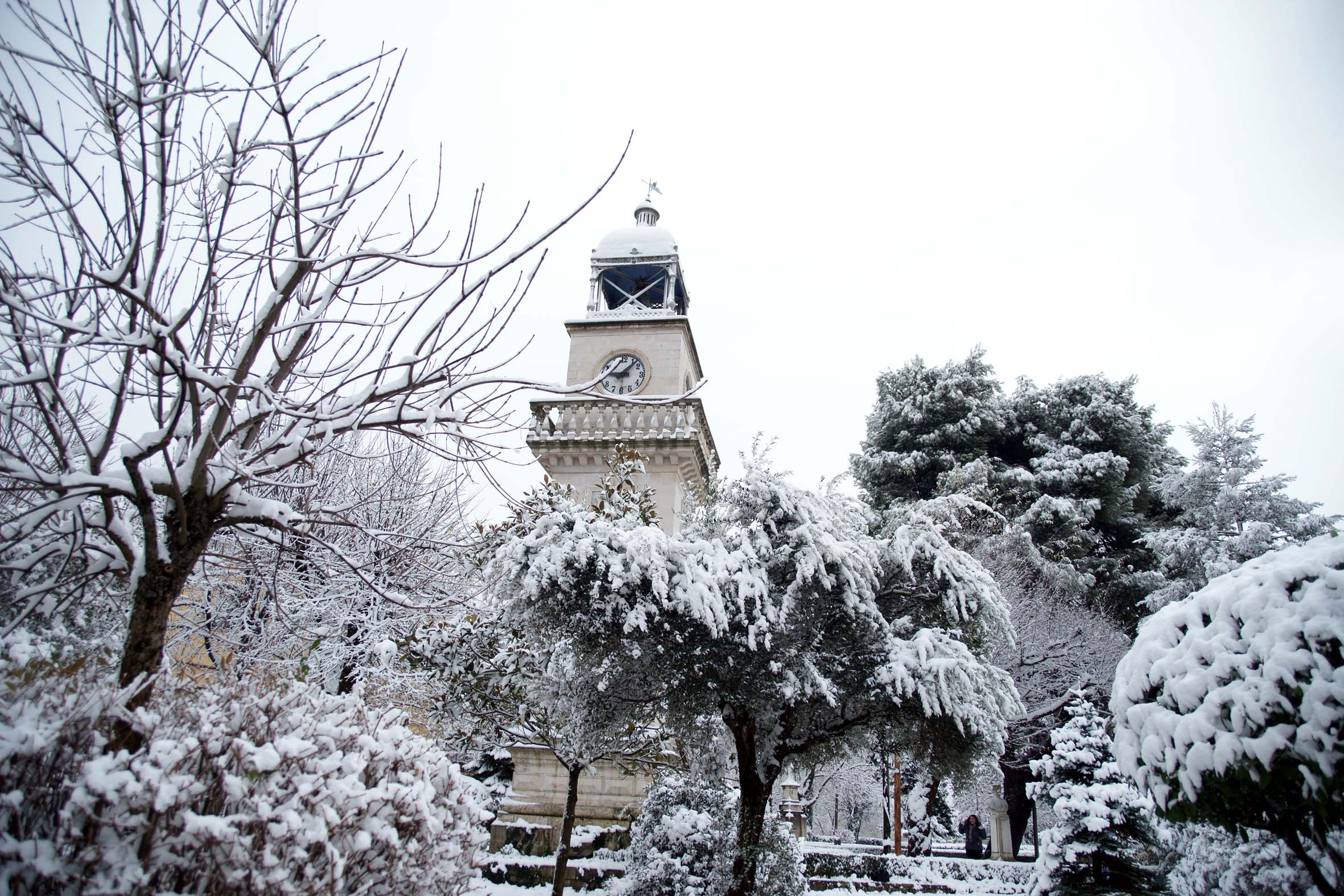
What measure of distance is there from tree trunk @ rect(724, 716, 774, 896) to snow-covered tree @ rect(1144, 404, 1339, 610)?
1381 cm

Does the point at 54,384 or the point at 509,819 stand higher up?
the point at 54,384

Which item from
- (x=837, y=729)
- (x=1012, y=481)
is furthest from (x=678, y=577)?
(x=1012, y=481)

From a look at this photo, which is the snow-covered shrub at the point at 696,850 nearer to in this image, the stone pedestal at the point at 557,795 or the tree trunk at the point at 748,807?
the tree trunk at the point at 748,807

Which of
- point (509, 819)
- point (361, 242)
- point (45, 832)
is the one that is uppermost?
point (361, 242)

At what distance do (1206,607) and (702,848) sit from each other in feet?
23.9

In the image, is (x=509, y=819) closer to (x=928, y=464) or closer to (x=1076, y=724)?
(x=1076, y=724)

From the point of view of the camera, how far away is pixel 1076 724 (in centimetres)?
1231

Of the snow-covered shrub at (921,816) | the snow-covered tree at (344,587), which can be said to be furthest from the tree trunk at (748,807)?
the snow-covered shrub at (921,816)

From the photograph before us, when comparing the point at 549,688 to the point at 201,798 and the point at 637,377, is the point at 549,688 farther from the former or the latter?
the point at 637,377

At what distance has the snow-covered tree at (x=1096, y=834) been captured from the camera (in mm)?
11234

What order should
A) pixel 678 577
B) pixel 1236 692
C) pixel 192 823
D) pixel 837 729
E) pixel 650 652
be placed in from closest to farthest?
pixel 192 823
pixel 1236 692
pixel 678 577
pixel 650 652
pixel 837 729

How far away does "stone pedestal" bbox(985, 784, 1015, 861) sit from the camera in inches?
942

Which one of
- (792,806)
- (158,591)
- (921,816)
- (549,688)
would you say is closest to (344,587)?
(549,688)

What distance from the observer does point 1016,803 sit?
73.3 feet
